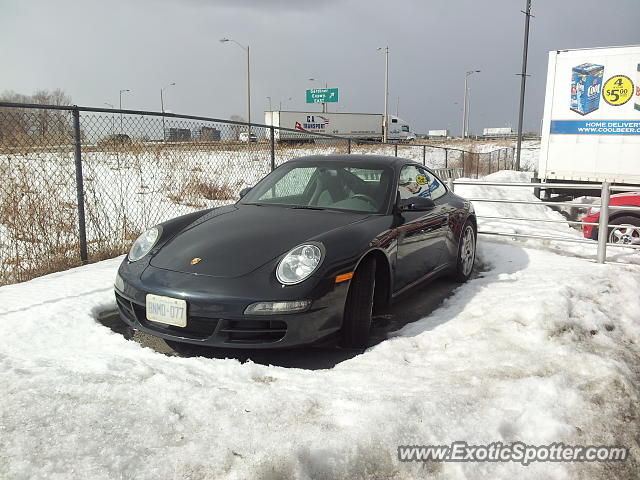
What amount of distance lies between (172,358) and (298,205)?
1830 mm

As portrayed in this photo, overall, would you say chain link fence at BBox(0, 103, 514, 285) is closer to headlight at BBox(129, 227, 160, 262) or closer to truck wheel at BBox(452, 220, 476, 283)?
headlight at BBox(129, 227, 160, 262)

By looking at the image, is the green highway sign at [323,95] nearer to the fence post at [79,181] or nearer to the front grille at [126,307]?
the fence post at [79,181]

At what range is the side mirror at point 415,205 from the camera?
442cm

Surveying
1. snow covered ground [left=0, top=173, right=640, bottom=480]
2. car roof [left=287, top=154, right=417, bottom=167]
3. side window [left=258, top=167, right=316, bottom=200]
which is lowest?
snow covered ground [left=0, top=173, right=640, bottom=480]

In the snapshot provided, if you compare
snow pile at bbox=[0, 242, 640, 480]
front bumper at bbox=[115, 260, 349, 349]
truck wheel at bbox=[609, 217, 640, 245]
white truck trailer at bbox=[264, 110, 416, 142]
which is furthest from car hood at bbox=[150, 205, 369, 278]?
white truck trailer at bbox=[264, 110, 416, 142]

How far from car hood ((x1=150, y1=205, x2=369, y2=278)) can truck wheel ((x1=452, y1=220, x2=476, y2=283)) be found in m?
1.94

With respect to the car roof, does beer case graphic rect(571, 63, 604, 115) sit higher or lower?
higher

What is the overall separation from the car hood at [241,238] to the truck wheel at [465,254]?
6.35ft

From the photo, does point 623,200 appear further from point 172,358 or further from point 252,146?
point 172,358

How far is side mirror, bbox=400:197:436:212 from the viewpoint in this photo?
442 centimetres

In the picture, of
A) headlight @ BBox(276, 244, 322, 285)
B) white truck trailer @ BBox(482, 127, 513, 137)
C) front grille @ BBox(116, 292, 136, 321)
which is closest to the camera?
headlight @ BBox(276, 244, 322, 285)

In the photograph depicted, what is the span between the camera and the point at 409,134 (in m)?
76.2

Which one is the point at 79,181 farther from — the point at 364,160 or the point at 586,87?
the point at 586,87

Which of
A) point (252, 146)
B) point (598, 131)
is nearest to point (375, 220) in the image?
point (252, 146)
